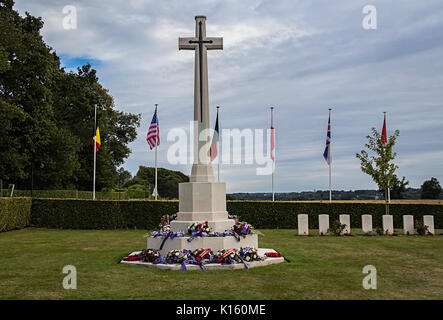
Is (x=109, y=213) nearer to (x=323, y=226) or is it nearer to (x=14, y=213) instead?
(x=14, y=213)

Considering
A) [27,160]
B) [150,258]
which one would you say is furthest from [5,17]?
[150,258]

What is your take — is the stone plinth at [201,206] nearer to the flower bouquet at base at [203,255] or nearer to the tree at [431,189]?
the flower bouquet at base at [203,255]

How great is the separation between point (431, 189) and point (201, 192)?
41.8m

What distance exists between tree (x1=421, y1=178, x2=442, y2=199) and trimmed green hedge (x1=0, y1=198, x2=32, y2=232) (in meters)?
41.0

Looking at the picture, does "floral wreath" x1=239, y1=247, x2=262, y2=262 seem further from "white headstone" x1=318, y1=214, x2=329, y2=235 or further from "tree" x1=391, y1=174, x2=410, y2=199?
"tree" x1=391, y1=174, x2=410, y2=199

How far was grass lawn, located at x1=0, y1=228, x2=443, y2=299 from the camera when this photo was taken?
6660 mm

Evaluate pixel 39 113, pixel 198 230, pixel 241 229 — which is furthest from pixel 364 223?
pixel 39 113

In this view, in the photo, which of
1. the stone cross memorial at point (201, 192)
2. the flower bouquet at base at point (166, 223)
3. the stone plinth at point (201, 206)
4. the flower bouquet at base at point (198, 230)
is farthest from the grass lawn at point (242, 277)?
the stone plinth at point (201, 206)

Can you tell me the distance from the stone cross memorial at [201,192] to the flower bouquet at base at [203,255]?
0.83ft

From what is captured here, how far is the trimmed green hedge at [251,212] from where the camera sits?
70.6 ft

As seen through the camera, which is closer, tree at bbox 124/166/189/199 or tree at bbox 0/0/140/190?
tree at bbox 0/0/140/190

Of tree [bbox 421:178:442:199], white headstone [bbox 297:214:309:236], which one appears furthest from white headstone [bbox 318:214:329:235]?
tree [bbox 421:178:442:199]

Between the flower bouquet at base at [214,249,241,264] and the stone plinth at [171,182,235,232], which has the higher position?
the stone plinth at [171,182,235,232]

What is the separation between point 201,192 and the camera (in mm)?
10219
